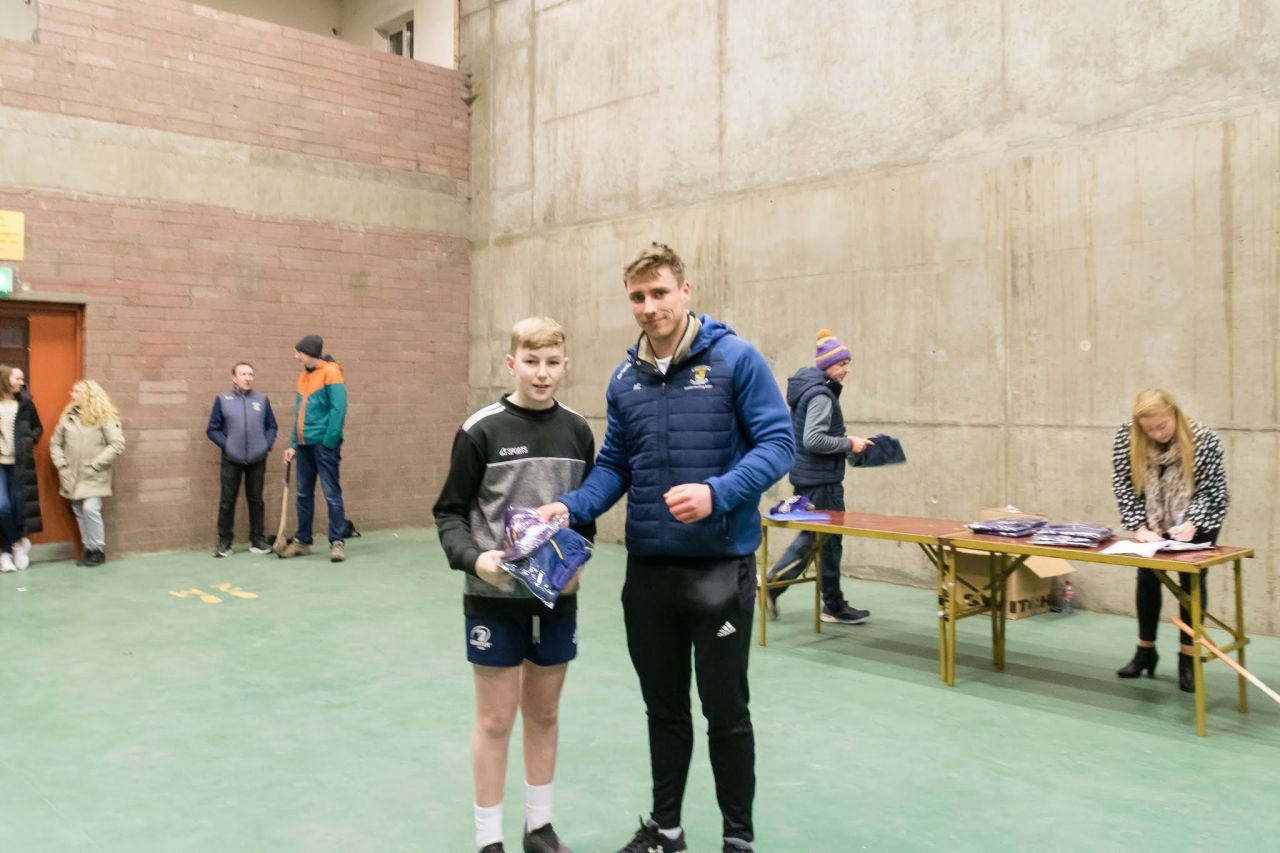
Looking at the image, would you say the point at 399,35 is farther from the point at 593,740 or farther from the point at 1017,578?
the point at 593,740

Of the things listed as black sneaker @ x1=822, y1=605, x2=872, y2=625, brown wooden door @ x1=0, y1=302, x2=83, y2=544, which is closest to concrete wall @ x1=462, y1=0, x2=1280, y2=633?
black sneaker @ x1=822, y1=605, x2=872, y2=625

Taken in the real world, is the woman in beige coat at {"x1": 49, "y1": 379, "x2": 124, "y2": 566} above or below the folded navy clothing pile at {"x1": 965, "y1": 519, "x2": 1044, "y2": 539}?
above

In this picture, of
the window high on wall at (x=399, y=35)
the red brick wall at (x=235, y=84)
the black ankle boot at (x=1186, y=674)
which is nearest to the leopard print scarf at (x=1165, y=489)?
the black ankle boot at (x=1186, y=674)

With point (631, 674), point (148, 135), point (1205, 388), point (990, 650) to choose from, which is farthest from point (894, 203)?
point (148, 135)

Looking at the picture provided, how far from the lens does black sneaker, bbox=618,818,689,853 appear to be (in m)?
2.92

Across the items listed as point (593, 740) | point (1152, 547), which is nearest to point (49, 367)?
point (593, 740)

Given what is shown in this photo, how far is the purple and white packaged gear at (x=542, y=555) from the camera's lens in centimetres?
258

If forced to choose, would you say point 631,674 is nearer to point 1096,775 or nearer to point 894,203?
point 1096,775

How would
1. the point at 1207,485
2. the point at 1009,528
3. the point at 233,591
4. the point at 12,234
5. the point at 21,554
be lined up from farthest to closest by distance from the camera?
the point at 12,234 → the point at 21,554 → the point at 233,591 → the point at 1009,528 → the point at 1207,485

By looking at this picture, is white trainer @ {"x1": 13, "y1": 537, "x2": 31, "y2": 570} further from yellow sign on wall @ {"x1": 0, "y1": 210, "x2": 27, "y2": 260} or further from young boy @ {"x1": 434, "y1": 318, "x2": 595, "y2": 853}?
young boy @ {"x1": 434, "y1": 318, "x2": 595, "y2": 853}

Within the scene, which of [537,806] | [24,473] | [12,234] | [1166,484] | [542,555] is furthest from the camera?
[12,234]

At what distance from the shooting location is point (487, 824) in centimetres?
282

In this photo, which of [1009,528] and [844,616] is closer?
[1009,528]

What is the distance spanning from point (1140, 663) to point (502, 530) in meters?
3.64
